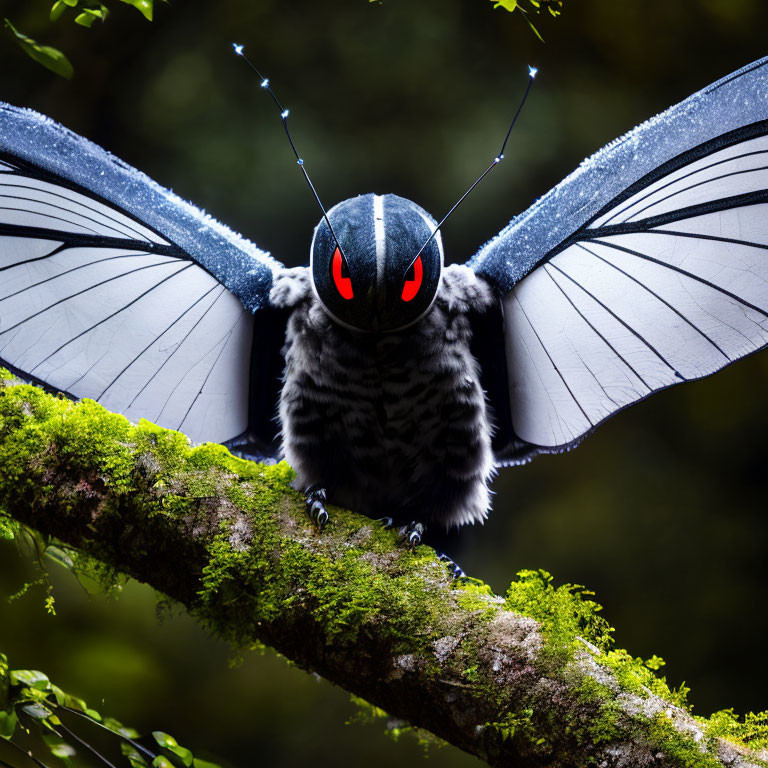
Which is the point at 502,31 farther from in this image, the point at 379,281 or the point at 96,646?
the point at 96,646

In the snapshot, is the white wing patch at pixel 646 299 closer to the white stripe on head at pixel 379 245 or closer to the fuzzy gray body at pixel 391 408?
the fuzzy gray body at pixel 391 408

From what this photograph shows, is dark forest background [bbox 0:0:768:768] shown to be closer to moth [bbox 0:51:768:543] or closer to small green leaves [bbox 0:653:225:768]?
moth [bbox 0:51:768:543]

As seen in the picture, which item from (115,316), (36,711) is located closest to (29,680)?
(36,711)

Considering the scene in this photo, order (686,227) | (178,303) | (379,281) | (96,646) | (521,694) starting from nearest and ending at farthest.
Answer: (521,694)
(379,281)
(686,227)
(178,303)
(96,646)

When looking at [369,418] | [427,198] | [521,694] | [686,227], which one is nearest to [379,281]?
[369,418]

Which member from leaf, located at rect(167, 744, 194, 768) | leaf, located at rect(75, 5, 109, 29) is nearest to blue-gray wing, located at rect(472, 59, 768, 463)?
leaf, located at rect(75, 5, 109, 29)

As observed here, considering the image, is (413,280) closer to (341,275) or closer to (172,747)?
(341,275)

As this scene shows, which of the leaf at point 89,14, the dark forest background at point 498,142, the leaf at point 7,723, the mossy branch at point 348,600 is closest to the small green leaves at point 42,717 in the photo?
the leaf at point 7,723
